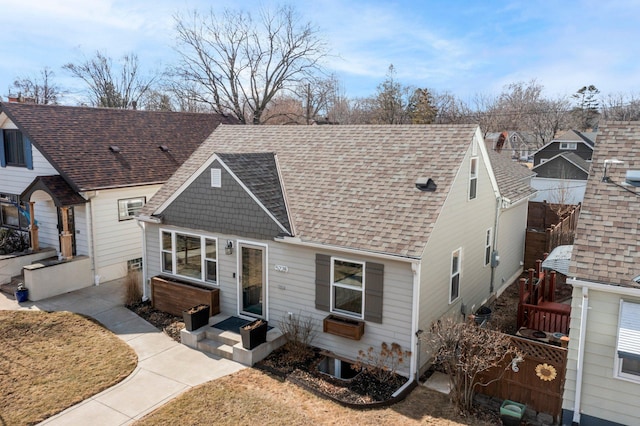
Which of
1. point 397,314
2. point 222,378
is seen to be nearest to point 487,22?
point 397,314

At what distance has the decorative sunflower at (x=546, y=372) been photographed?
8.25 m

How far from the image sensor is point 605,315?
7.41m

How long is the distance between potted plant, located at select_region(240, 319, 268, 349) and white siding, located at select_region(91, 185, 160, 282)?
8419mm

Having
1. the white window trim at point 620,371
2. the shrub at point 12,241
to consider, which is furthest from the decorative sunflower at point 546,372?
the shrub at point 12,241

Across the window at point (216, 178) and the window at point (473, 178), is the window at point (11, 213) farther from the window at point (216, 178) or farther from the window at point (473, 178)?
the window at point (473, 178)

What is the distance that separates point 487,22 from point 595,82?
7779 centimetres

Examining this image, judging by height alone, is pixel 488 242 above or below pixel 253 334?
above

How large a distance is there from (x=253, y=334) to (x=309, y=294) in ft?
5.35

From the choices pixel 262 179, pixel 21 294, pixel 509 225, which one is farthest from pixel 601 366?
pixel 21 294

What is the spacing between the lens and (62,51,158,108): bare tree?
47.5 m

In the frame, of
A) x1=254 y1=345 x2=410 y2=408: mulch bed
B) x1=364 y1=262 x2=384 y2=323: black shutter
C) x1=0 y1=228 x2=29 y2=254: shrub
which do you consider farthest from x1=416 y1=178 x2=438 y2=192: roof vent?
x1=0 y1=228 x2=29 y2=254: shrub

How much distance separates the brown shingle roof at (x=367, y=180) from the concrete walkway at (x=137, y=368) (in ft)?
10.9

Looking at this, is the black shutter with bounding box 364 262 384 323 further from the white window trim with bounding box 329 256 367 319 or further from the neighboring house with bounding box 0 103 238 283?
the neighboring house with bounding box 0 103 238 283

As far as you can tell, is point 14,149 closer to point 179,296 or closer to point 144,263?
point 144,263
